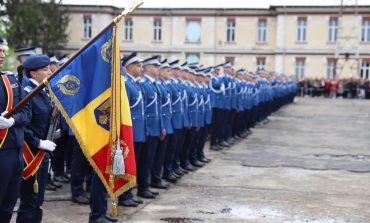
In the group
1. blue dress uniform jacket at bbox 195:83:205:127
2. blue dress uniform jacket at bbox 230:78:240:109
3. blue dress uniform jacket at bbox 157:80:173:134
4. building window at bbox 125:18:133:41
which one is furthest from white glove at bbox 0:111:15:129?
building window at bbox 125:18:133:41

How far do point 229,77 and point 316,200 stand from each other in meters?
5.70

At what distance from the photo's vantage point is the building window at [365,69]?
4184 centimetres

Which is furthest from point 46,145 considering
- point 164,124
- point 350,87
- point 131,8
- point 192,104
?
point 350,87

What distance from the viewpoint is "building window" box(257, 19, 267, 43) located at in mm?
42844

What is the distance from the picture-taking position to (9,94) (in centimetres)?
428

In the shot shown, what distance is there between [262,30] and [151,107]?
36.8 meters

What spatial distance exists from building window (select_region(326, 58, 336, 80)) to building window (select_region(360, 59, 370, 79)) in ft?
6.86

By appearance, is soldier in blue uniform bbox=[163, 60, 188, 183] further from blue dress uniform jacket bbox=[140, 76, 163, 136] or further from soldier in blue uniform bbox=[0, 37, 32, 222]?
soldier in blue uniform bbox=[0, 37, 32, 222]

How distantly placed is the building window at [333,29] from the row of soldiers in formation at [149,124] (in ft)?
94.2

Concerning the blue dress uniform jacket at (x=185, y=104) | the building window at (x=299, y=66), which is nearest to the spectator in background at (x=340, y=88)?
the building window at (x=299, y=66)

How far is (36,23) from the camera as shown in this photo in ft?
127

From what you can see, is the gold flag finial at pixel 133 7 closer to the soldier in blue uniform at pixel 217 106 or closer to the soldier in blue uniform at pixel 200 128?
the soldier in blue uniform at pixel 200 128

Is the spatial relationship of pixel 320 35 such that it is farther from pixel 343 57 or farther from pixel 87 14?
pixel 87 14

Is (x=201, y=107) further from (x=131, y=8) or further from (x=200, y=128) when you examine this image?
(x=131, y=8)
